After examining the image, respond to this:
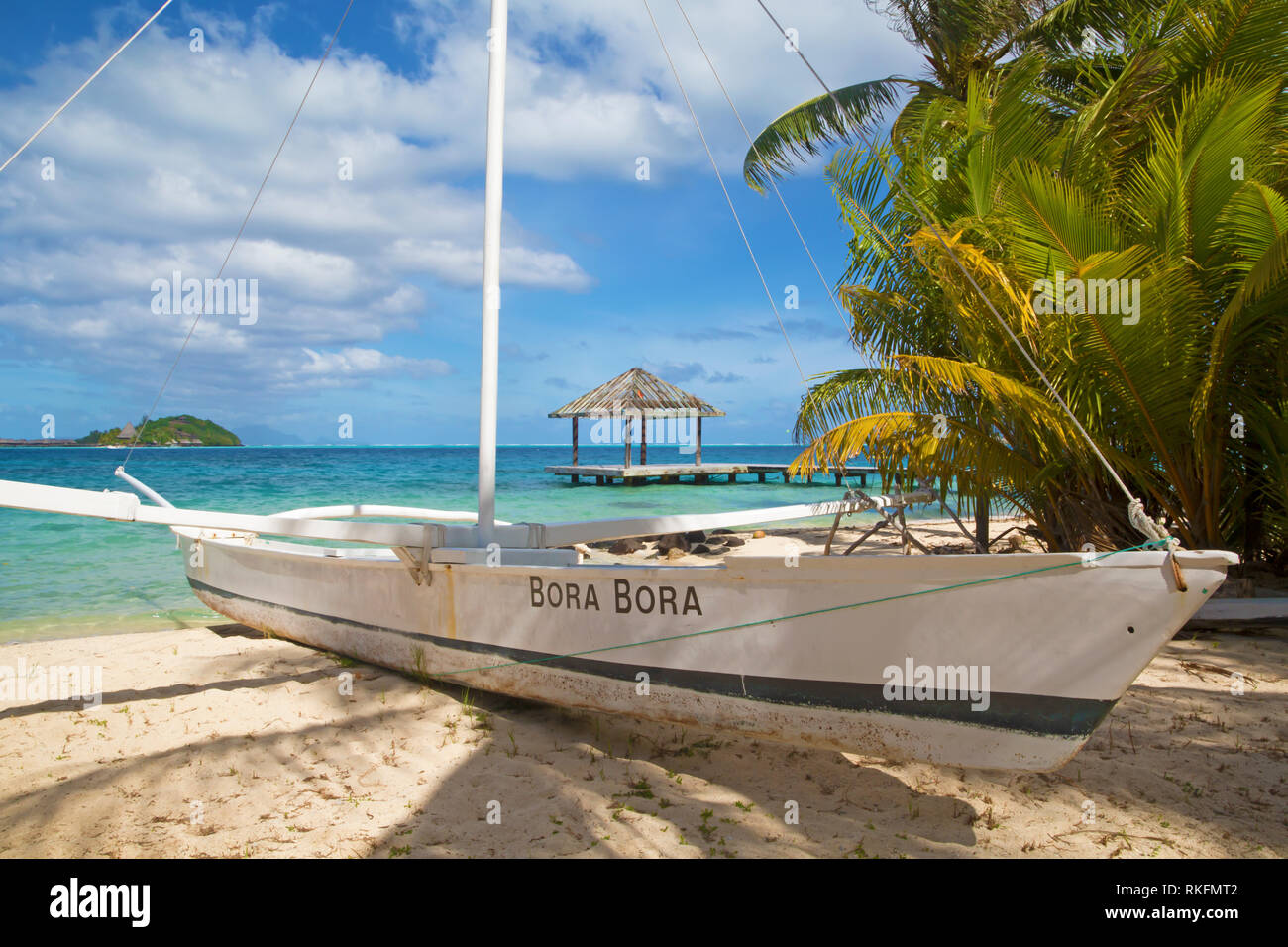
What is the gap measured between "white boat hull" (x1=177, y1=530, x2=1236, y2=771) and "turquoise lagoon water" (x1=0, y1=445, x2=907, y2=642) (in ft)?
16.6

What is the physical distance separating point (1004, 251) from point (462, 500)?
70.2 feet

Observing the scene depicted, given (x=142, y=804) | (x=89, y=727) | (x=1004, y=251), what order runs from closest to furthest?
(x=142, y=804) < (x=89, y=727) < (x=1004, y=251)

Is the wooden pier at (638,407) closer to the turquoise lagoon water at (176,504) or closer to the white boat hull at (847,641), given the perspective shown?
the turquoise lagoon water at (176,504)

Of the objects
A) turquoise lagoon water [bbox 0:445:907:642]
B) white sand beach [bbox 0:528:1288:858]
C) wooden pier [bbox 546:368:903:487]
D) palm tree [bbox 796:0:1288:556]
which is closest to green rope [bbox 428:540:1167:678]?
white sand beach [bbox 0:528:1288:858]

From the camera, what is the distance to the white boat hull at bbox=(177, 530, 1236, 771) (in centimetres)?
259

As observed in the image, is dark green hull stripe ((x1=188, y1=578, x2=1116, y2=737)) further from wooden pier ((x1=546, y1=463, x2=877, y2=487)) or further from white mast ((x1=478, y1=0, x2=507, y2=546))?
wooden pier ((x1=546, y1=463, x2=877, y2=487))

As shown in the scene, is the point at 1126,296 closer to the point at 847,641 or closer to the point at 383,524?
the point at 847,641

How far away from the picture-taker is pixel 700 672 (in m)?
3.29

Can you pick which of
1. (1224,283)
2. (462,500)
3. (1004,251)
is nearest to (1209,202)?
(1224,283)

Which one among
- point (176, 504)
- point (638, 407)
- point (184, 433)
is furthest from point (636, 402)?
point (184, 433)

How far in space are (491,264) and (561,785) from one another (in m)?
2.69

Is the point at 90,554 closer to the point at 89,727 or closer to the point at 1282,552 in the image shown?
the point at 89,727

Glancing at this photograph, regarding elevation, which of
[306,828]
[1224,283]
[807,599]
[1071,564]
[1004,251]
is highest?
[1004,251]

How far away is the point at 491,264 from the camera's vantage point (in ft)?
13.8
